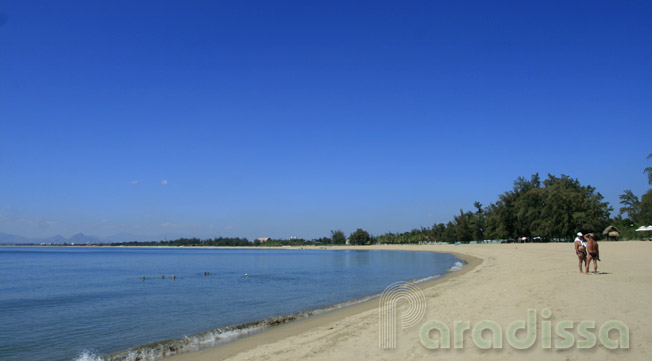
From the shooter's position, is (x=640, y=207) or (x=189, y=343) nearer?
(x=189, y=343)

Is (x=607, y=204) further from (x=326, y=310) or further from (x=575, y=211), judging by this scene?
(x=326, y=310)

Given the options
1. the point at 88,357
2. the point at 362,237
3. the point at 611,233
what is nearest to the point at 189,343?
the point at 88,357

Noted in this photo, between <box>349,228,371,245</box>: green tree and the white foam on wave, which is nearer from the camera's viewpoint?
the white foam on wave

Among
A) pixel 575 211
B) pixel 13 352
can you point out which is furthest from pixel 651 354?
pixel 575 211

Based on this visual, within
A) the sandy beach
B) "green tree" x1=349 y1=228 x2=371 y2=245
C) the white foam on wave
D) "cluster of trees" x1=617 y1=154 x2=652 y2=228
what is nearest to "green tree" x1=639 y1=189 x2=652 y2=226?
"cluster of trees" x1=617 y1=154 x2=652 y2=228

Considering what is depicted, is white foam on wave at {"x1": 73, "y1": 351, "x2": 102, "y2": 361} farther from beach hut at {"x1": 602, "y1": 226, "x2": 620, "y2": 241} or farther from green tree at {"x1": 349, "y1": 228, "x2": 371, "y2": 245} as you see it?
green tree at {"x1": 349, "y1": 228, "x2": 371, "y2": 245}

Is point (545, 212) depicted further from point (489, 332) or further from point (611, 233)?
point (489, 332)

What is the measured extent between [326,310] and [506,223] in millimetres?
78200

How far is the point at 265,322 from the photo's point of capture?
45.9ft

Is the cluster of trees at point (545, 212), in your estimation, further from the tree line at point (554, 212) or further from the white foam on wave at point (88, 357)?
the white foam on wave at point (88, 357)

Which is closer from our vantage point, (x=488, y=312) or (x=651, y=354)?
(x=651, y=354)

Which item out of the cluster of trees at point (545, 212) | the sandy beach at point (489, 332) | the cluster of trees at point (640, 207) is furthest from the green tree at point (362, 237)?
the sandy beach at point (489, 332)

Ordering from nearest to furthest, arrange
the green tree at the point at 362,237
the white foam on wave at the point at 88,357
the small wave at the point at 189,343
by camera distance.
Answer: the white foam on wave at the point at 88,357 → the small wave at the point at 189,343 → the green tree at the point at 362,237

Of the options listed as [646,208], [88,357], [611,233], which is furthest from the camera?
[611,233]
